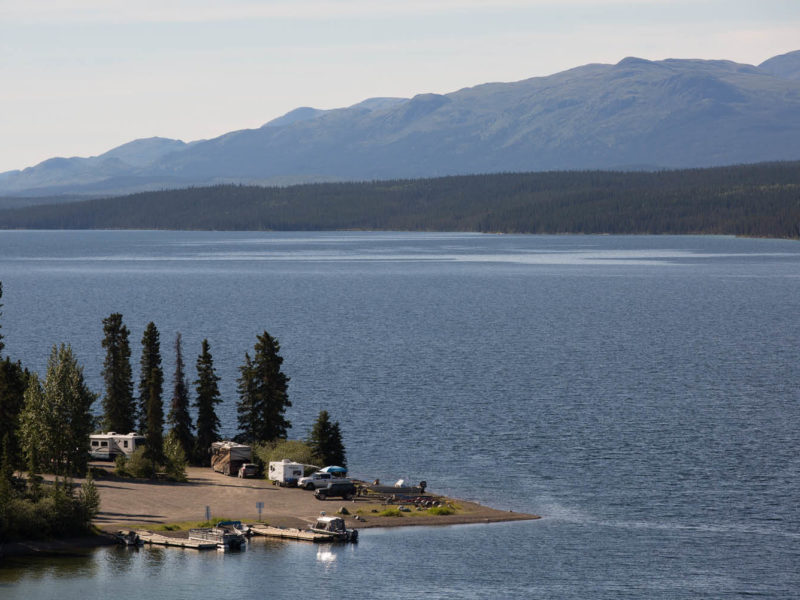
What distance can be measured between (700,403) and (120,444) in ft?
164

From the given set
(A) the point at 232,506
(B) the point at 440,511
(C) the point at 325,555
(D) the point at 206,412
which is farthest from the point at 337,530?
(D) the point at 206,412

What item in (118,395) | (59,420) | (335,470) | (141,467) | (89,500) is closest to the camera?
(89,500)

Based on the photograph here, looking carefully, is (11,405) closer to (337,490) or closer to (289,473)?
(289,473)

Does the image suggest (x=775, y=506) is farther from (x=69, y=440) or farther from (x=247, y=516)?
(x=69, y=440)

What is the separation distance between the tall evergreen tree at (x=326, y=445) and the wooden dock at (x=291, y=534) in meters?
15.1

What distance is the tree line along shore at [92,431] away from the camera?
71312 mm

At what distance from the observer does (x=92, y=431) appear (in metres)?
90.4

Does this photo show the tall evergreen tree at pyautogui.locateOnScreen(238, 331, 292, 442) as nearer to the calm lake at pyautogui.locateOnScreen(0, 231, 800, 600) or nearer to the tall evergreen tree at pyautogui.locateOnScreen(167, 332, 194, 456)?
the tall evergreen tree at pyautogui.locateOnScreen(167, 332, 194, 456)

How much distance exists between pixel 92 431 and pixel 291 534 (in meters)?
24.4

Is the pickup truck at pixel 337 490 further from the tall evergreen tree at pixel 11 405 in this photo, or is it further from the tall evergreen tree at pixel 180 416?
the tall evergreen tree at pixel 11 405

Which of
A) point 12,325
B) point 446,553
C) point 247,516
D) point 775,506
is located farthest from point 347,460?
point 12,325

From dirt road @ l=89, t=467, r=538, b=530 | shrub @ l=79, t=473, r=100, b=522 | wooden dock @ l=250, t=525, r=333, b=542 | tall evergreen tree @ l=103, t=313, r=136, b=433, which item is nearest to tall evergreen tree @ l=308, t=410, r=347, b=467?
dirt road @ l=89, t=467, r=538, b=530

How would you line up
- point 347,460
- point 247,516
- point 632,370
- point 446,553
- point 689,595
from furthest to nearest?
point 632,370
point 347,460
point 247,516
point 446,553
point 689,595

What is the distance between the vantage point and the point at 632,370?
13612cm
